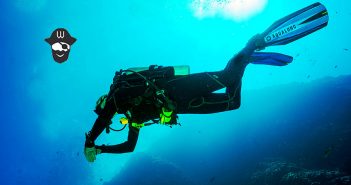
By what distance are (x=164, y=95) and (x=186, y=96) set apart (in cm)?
47

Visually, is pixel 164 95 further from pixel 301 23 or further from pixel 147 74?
pixel 301 23

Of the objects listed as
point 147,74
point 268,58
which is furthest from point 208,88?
point 268,58

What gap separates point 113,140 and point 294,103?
288ft

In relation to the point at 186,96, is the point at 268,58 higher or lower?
higher

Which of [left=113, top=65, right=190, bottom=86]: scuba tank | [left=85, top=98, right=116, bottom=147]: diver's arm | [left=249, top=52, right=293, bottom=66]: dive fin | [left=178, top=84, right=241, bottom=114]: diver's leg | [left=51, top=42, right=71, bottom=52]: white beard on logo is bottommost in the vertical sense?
[left=85, top=98, right=116, bottom=147]: diver's arm

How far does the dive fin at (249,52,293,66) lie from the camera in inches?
237

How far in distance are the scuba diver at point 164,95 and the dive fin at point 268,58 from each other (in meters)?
0.10

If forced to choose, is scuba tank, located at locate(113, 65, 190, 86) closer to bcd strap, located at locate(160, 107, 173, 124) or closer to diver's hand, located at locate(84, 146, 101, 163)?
bcd strap, located at locate(160, 107, 173, 124)

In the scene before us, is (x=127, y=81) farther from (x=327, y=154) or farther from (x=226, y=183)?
(x=226, y=183)

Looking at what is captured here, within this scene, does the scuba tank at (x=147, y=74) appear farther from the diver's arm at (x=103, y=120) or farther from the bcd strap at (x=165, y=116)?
the bcd strap at (x=165, y=116)

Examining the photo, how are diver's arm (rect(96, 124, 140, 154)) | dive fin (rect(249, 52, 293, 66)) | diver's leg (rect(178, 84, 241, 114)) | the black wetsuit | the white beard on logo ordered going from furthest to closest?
the white beard on logo < dive fin (rect(249, 52, 293, 66)) < diver's arm (rect(96, 124, 140, 154)) < diver's leg (rect(178, 84, 241, 114)) < the black wetsuit

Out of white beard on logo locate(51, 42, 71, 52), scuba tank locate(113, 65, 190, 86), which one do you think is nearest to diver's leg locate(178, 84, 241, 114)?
scuba tank locate(113, 65, 190, 86)

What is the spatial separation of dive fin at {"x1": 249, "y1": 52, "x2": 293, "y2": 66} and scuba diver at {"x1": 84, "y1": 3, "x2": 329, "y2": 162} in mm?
96

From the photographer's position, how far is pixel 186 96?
5.46 meters
